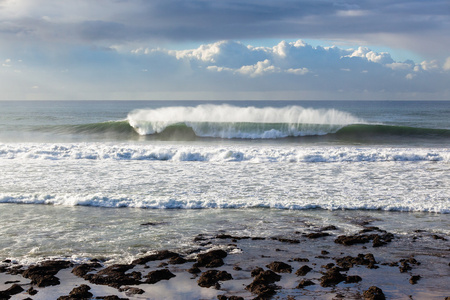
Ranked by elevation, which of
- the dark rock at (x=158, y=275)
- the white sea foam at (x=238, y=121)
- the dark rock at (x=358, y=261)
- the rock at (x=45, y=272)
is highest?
the white sea foam at (x=238, y=121)

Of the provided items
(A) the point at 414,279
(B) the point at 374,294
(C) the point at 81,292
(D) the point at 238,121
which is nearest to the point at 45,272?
(C) the point at 81,292

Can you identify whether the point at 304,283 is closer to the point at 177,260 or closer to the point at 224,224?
the point at 177,260

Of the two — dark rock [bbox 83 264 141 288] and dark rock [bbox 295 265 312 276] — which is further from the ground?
dark rock [bbox 295 265 312 276]

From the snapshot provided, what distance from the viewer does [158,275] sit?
5.18m

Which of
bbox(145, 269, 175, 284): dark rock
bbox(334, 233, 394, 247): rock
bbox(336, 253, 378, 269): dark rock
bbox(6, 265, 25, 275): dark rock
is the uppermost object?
bbox(334, 233, 394, 247): rock

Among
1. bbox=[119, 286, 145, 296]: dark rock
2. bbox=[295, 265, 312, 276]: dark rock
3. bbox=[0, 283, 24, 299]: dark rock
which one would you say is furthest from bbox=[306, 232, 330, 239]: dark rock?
bbox=[0, 283, 24, 299]: dark rock

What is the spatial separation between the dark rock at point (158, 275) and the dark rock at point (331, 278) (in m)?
1.97

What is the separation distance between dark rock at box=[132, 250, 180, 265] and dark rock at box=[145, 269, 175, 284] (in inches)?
19.4

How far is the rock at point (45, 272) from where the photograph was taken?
5039 mm

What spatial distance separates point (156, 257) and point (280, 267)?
1838mm

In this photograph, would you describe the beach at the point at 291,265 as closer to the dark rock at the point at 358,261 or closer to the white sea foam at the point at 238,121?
the dark rock at the point at 358,261

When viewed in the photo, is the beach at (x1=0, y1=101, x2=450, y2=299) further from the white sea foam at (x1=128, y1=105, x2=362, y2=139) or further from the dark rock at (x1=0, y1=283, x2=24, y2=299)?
the white sea foam at (x1=128, y1=105, x2=362, y2=139)

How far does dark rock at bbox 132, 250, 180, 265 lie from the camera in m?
5.67

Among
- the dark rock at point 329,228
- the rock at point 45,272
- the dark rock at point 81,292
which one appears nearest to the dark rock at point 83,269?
the rock at point 45,272
